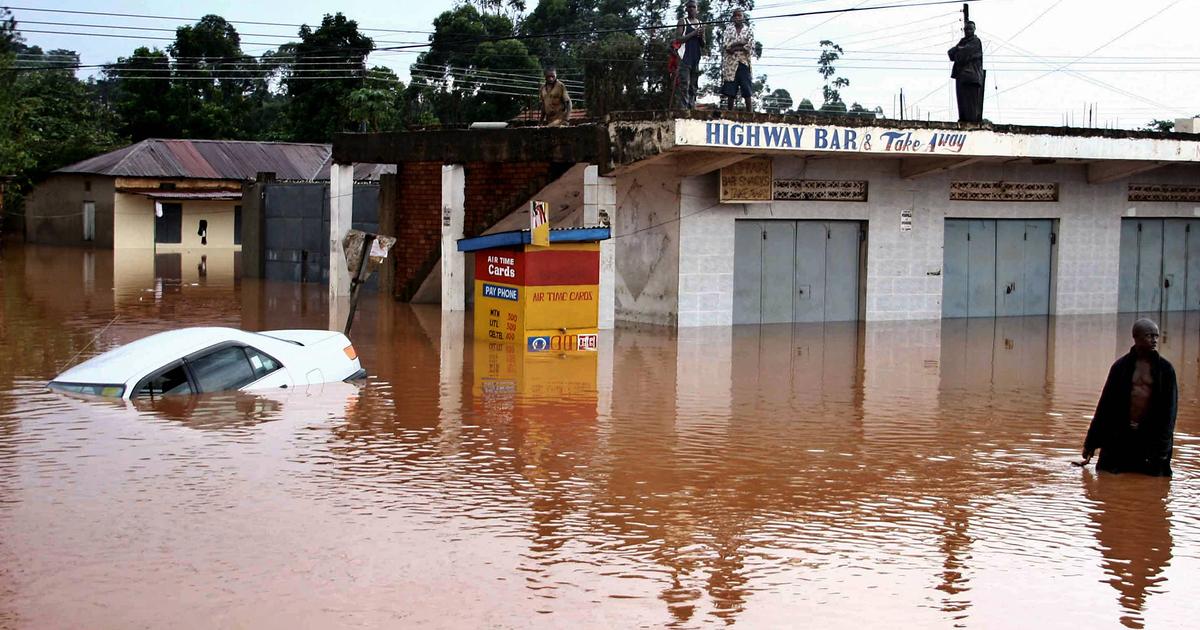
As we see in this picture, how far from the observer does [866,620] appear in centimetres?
715

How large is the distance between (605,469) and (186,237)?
1651 inches

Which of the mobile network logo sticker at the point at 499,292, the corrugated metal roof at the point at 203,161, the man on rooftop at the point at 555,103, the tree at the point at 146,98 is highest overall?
the tree at the point at 146,98

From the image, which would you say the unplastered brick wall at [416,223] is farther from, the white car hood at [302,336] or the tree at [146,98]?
the tree at [146,98]

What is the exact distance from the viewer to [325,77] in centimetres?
5712

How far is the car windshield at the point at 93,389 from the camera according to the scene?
13188 mm

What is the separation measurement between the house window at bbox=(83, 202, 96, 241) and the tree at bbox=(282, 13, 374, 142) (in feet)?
33.9

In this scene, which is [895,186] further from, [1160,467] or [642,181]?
[1160,467]

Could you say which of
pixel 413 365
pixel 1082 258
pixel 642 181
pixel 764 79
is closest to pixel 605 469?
pixel 413 365

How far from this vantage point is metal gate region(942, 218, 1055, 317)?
25.4m

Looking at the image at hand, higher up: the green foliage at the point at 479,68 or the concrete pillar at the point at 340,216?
the green foliage at the point at 479,68

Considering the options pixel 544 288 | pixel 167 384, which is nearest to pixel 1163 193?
pixel 544 288

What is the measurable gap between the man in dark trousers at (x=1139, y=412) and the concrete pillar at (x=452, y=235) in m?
14.8

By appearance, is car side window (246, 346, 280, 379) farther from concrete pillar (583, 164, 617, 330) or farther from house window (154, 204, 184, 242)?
house window (154, 204, 184, 242)

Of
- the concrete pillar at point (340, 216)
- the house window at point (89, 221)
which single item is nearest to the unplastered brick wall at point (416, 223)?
the concrete pillar at point (340, 216)
